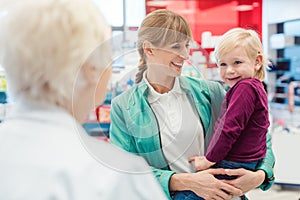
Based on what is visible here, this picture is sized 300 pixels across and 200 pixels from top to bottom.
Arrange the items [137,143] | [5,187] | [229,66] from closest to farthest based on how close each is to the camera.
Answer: [5,187], [137,143], [229,66]

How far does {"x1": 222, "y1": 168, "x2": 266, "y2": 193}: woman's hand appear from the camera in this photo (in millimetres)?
1365

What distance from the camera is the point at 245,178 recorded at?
1370mm

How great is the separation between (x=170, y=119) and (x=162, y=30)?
0.30 metres

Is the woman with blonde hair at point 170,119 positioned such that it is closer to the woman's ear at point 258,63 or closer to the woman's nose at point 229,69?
the woman's nose at point 229,69

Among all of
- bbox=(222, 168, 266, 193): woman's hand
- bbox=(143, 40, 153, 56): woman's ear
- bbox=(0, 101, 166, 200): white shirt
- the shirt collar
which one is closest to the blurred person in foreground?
bbox=(0, 101, 166, 200): white shirt

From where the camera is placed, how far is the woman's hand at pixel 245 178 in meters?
1.37

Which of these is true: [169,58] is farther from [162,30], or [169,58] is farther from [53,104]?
[53,104]

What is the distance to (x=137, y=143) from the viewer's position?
4.20ft

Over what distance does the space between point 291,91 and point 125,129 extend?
5734 millimetres

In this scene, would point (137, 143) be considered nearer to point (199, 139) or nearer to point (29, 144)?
point (199, 139)

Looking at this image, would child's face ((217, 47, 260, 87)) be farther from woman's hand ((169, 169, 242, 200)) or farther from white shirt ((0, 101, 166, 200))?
white shirt ((0, 101, 166, 200))

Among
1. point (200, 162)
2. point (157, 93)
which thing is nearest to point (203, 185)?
point (200, 162)

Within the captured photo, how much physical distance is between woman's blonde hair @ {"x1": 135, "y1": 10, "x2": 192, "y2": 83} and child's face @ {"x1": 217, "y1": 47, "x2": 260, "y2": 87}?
25 centimetres

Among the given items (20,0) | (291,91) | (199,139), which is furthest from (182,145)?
(291,91)
